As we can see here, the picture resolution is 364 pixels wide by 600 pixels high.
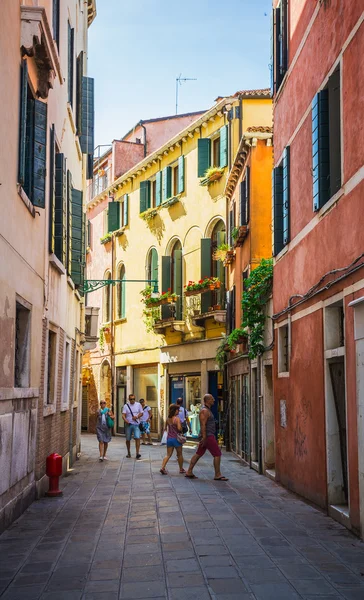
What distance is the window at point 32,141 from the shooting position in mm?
9609

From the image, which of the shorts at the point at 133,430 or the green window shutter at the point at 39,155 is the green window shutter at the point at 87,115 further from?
the green window shutter at the point at 39,155

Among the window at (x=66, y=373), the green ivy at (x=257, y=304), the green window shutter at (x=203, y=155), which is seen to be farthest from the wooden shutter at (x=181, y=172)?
the green ivy at (x=257, y=304)

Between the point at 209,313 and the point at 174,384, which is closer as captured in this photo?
the point at 209,313

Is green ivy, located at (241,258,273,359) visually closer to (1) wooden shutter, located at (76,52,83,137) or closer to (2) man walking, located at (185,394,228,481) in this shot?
(2) man walking, located at (185,394,228,481)

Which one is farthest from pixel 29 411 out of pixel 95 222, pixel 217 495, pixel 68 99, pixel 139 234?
pixel 95 222

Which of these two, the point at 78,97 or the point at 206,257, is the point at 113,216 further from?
the point at 78,97

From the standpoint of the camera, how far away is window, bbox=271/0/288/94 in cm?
1334

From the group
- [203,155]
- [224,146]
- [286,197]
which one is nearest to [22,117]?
[286,197]

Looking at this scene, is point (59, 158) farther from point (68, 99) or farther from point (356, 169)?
point (356, 169)

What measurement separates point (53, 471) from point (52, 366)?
9.01 ft

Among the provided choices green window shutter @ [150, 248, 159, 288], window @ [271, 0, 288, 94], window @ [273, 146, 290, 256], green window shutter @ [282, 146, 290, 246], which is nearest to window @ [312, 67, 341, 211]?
green window shutter @ [282, 146, 290, 246]

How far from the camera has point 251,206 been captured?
1789cm

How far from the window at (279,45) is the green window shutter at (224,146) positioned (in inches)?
335

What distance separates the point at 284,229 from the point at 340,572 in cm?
714
